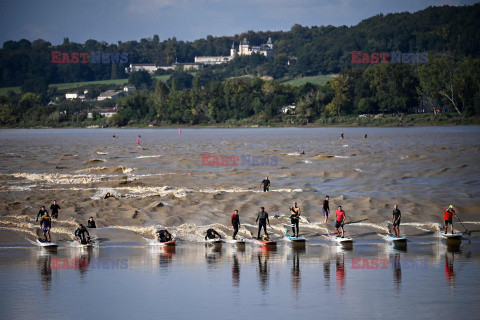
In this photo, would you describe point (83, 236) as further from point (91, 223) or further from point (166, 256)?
point (166, 256)

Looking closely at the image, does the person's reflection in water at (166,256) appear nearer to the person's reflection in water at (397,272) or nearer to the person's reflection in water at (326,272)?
the person's reflection in water at (326,272)

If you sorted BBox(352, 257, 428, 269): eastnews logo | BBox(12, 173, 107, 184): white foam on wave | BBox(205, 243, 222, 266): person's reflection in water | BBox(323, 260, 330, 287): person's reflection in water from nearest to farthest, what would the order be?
BBox(323, 260, 330, 287): person's reflection in water
BBox(352, 257, 428, 269): eastnews logo
BBox(205, 243, 222, 266): person's reflection in water
BBox(12, 173, 107, 184): white foam on wave

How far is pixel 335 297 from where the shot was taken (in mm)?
26297

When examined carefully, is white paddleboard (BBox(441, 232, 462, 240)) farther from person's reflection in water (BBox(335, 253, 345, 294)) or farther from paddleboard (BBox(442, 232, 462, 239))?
person's reflection in water (BBox(335, 253, 345, 294))

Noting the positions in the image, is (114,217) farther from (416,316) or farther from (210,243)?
(416,316)

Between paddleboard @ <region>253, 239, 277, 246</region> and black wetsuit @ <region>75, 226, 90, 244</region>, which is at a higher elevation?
black wetsuit @ <region>75, 226, 90, 244</region>

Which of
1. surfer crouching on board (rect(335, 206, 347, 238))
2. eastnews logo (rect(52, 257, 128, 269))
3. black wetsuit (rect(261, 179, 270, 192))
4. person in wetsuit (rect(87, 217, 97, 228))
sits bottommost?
eastnews logo (rect(52, 257, 128, 269))

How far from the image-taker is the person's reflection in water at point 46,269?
28758 millimetres

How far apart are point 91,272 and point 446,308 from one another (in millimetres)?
17216

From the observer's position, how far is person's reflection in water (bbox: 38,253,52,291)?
28758mm

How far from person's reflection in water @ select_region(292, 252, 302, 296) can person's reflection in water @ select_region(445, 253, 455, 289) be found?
6908 mm

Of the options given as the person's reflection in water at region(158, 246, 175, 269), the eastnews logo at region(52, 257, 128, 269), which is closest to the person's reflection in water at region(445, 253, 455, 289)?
the person's reflection in water at region(158, 246, 175, 269)

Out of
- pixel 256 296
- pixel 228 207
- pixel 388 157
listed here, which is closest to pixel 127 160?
pixel 388 157

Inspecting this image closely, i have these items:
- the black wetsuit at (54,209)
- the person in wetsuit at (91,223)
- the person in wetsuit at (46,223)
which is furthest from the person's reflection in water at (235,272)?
the black wetsuit at (54,209)
